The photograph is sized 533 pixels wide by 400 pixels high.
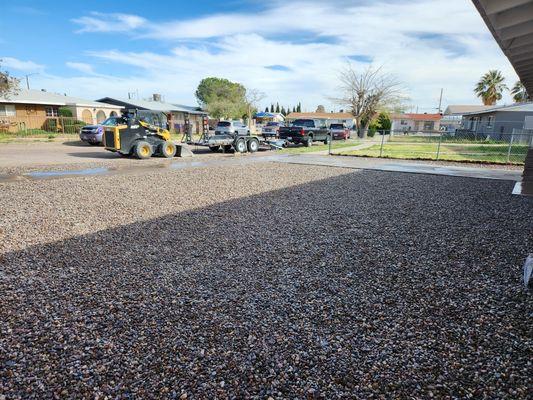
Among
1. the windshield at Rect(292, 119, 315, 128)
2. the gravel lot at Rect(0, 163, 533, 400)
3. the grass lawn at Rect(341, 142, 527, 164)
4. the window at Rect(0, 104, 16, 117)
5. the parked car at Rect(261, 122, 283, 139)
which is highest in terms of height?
the window at Rect(0, 104, 16, 117)

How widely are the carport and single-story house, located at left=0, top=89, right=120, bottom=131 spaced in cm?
3402

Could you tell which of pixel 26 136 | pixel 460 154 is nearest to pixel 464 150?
pixel 460 154

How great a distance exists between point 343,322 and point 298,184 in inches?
304

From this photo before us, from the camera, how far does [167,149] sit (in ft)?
57.3

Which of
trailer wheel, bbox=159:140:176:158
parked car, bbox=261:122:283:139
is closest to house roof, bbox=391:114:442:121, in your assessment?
parked car, bbox=261:122:283:139

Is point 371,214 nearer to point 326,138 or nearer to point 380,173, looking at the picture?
point 380,173

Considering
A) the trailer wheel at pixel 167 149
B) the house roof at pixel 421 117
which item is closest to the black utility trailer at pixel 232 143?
the trailer wheel at pixel 167 149

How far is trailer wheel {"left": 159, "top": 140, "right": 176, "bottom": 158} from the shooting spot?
56.8 feet

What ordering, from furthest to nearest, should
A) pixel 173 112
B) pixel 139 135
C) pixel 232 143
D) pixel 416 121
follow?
pixel 416 121 < pixel 173 112 < pixel 232 143 < pixel 139 135

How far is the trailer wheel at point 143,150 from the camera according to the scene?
16.3 metres

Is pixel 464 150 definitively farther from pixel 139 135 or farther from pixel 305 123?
pixel 139 135

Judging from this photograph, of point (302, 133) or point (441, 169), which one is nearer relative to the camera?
point (441, 169)

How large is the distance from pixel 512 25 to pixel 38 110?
3997 cm

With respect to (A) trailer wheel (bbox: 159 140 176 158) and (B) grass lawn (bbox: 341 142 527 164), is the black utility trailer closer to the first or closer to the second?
(A) trailer wheel (bbox: 159 140 176 158)
